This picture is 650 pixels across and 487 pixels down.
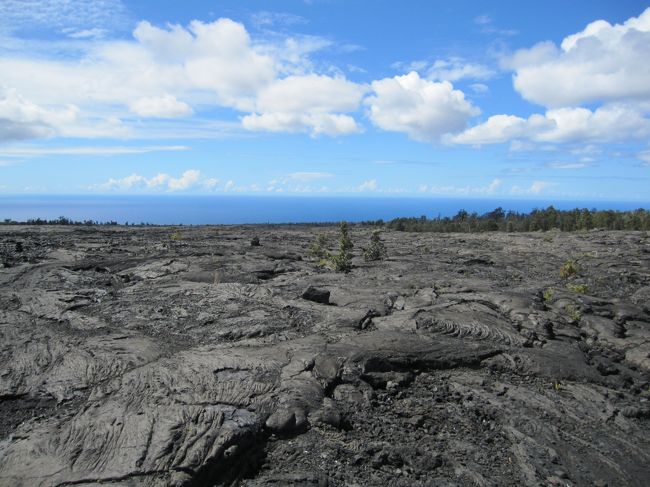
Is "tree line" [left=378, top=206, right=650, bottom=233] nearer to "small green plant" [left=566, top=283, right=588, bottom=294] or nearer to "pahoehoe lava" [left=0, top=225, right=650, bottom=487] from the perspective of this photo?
"small green plant" [left=566, top=283, right=588, bottom=294]

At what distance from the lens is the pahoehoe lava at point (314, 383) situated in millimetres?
8352

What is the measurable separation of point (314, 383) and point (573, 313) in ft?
37.2

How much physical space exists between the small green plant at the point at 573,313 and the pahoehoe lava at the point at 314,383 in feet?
0.58

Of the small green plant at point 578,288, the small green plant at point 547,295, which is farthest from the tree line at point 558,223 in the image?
the small green plant at point 547,295

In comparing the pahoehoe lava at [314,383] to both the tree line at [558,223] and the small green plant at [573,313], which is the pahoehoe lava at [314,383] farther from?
the tree line at [558,223]

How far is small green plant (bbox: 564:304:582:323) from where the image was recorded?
16.4m

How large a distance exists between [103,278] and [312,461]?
1570 cm

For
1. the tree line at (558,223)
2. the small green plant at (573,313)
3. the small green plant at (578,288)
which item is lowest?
the small green plant at (573,313)

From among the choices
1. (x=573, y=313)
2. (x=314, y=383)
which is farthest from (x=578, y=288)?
(x=314, y=383)

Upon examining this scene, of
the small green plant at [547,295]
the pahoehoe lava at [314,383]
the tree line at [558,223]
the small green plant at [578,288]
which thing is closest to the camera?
the pahoehoe lava at [314,383]

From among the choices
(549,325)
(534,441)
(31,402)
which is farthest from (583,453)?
(31,402)

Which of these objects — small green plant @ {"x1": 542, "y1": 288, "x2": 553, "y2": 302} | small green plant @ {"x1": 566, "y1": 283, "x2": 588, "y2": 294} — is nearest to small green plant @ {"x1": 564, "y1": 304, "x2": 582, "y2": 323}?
small green plant @ {"x1": 542, "y1": 288, "x2": 553, "y2": 302}

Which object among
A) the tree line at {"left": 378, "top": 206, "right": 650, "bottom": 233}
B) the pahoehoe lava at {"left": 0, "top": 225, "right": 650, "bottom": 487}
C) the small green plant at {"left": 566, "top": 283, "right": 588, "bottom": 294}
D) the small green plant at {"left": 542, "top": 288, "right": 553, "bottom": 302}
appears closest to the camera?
the pahoehoe lava at {"left": 0, "top": 225, "right": 650, "bottom": 487}

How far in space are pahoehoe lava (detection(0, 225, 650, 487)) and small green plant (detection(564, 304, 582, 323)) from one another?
175mm
